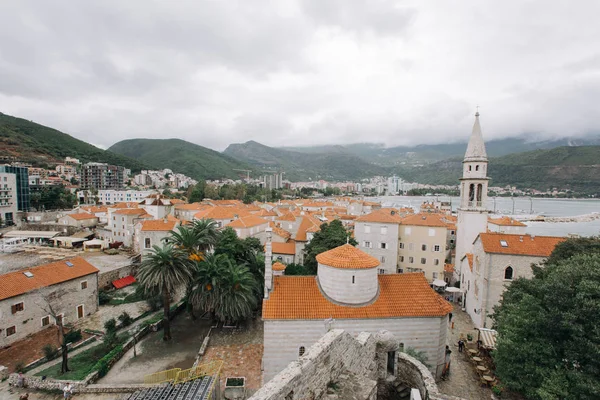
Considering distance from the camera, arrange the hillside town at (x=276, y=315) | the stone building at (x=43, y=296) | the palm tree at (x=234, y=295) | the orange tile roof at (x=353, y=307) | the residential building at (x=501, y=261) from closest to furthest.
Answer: the hillside town at (x=276, y=315) → the orange tile roof at (x=353, y=307) → the palm tree at (x=234, y=295) → the stone building at (x=43, y=296) → the residential building at (x=501, y=261)

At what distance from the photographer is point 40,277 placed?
77.2 ft

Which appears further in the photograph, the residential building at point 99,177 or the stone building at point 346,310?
the residential building at point 99,177

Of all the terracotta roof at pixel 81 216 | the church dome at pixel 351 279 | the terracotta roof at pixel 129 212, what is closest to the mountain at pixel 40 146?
the terracotta roof at pixel 81 216

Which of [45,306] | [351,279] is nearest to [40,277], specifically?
[45,306]

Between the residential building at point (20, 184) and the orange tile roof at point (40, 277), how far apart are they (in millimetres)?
61500

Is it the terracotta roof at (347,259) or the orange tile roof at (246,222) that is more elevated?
the terracotta roof at (347,259)

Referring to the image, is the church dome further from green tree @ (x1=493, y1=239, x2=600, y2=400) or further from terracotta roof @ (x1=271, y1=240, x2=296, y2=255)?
terracotta roof @ (x1=271, y1=240, x2=296, y2=255)

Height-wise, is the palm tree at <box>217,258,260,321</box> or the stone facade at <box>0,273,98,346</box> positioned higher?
the palm tree at <box>217,258,260,321</box>

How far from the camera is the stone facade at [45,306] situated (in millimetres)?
20812

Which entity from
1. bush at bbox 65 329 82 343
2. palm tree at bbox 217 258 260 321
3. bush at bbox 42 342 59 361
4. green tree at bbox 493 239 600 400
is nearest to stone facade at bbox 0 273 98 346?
bush at bbox 65 329 82 343

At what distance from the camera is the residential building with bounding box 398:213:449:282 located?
34.9 m

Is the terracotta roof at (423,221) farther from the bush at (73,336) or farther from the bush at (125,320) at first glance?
the bush at (73,336)

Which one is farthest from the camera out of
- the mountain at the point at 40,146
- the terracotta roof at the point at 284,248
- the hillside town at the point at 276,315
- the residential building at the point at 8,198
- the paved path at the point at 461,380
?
the mountain at the point at 40,146

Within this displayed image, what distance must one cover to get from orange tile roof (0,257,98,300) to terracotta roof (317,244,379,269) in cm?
2261
